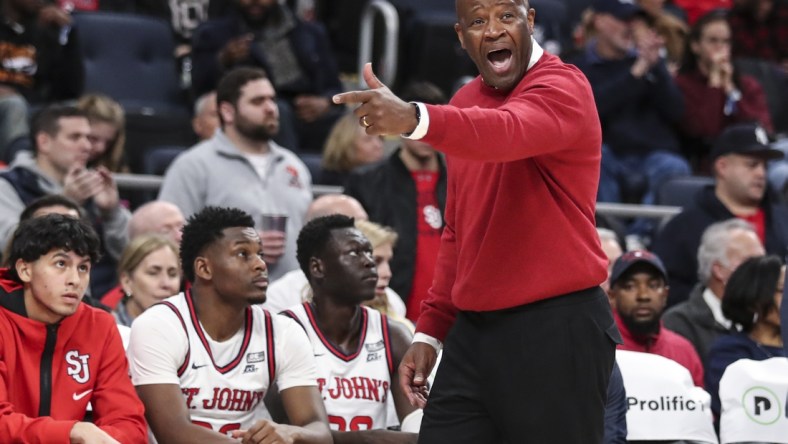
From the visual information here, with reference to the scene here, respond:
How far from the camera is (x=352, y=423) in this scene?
5230 millimetres

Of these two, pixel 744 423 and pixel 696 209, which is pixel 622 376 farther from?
pixel 696 209

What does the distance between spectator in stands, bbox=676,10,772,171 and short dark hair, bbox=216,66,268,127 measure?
3.66 m

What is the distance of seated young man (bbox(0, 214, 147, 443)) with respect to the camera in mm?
4543

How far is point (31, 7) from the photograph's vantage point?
29.3 ft

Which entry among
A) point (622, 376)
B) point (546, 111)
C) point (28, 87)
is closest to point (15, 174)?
point (28, 87)

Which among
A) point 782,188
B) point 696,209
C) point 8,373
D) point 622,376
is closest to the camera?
point 8,373

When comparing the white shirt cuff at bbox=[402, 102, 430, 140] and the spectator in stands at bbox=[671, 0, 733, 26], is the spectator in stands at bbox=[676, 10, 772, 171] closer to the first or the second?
the spectator in stands at bbox=[671, 0, 733, 26]

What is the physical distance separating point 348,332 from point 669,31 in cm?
579

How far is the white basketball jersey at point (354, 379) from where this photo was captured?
5246 mm

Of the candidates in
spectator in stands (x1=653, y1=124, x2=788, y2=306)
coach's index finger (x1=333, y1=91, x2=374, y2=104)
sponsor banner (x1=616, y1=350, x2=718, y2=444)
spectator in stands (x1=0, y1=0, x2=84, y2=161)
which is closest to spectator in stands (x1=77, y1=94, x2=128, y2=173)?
spectator in stands (x1=0, y1=0, x2=84, y2=161)

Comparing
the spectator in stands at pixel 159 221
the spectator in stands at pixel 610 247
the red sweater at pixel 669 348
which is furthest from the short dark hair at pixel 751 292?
the spectator in stands at pixel 159 221

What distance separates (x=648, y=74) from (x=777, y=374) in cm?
422

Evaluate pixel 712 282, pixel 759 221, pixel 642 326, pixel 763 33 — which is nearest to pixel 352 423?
pixel 642 326

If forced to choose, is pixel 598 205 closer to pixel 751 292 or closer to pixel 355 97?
pixel 751 292
